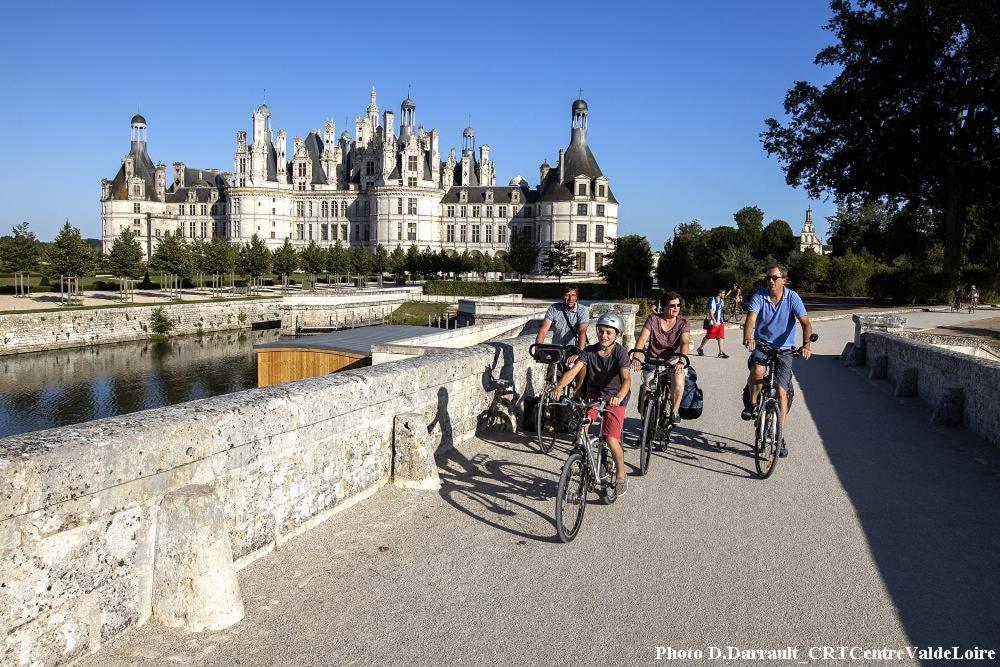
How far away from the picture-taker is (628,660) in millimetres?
3854

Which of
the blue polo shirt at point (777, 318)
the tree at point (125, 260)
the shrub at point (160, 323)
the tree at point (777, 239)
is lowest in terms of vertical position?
the shrub at point (160, 323)

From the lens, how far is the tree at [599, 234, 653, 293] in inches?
2073

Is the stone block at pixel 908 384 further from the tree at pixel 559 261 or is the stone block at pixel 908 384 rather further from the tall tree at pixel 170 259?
the tree at pixel 559 261

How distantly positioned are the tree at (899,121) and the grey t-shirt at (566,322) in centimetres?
2909

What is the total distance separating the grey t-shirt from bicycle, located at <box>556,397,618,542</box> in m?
2.80

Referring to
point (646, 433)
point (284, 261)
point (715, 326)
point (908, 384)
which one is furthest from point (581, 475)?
point (284, 261)

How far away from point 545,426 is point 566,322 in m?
1.27

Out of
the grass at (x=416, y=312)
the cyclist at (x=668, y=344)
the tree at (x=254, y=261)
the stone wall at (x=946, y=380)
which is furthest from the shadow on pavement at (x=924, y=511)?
the tree at (x=254, y=261)

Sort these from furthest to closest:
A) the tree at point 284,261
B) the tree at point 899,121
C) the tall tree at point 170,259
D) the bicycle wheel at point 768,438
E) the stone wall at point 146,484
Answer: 1. the tree at point 284,261
2. the tall tree at point 170,259
3. the tree at point 899,121
4. the bicycle wheel at point 768,438
5. the stone wall at point 146,484

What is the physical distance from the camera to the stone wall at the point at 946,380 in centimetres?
886

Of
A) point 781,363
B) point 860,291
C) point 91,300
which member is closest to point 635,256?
point 860,291

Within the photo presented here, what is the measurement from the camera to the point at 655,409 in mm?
7535

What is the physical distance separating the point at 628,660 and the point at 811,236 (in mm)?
135293

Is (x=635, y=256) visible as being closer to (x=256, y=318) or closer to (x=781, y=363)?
(x=256, y=318)
